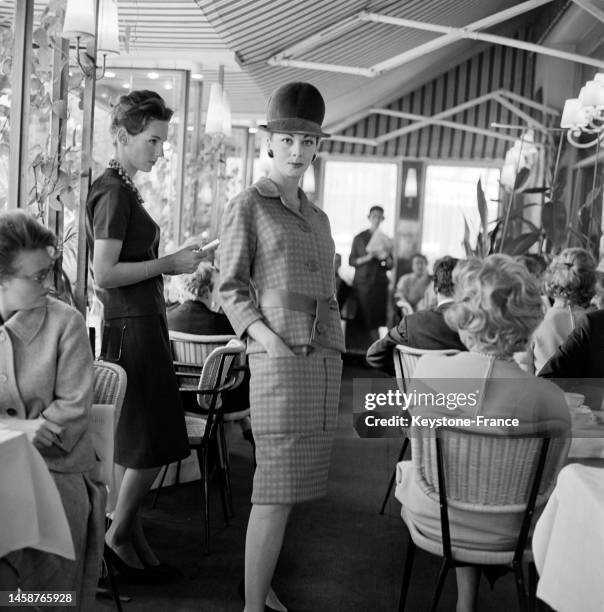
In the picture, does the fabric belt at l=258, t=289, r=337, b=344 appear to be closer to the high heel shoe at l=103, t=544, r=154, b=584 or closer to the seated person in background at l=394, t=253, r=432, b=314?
the high heel shoe at l=103, t=544, r=154, b=584

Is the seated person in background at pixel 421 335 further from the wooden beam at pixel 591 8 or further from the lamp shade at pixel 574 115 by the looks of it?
the wooden beam at pixel 591 8

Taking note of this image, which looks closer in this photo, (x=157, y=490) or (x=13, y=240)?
(x=13, y=240)

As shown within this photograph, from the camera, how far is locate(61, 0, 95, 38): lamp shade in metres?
3.53

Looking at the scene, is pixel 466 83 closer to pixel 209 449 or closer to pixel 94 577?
pixel 209 449

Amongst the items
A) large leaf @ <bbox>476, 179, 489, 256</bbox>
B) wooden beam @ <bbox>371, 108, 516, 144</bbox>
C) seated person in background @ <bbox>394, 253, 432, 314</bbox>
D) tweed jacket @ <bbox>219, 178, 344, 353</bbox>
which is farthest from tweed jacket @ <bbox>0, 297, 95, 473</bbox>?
wooden beam @ <bbox>371, 108, 516, 144</bbox>

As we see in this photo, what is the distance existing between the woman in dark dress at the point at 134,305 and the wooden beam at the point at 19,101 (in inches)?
30.0

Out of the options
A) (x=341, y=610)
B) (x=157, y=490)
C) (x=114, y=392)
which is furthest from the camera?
(x=157, y=490)

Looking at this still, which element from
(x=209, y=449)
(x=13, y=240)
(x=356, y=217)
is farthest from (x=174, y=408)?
(x=356, y=217)

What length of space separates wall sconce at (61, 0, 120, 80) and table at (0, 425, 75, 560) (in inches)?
83.7

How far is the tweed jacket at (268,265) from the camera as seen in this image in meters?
2.55

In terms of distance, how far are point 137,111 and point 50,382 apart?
1126 millimetres

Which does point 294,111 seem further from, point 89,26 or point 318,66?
point 318,66

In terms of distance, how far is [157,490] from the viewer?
13.4 ft

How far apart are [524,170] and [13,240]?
5240 millimetres
